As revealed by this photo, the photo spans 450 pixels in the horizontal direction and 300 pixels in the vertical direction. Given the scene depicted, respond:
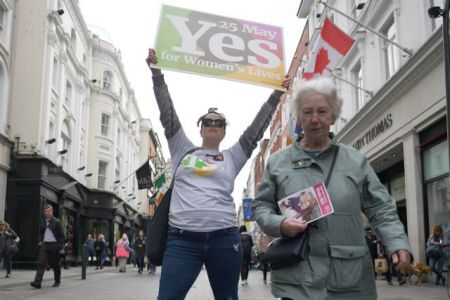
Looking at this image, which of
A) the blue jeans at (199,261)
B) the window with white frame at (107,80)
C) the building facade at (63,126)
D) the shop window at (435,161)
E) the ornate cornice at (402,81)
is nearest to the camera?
the blue jeans at (199,261)

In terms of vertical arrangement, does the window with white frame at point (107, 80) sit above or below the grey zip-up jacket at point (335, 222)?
above

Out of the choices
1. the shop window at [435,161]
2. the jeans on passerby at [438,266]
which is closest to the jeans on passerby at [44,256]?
the jeans on passerby at [438,266]

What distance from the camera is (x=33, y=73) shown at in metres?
24.5

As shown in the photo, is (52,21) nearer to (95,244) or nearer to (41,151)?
(41,151)

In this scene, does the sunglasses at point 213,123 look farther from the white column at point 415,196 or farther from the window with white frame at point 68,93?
the window with white frame at point 68,93

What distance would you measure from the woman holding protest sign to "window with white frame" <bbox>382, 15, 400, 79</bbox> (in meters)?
13.7

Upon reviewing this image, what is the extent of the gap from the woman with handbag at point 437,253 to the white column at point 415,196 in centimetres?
146

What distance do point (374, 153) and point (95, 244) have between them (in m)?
17.8

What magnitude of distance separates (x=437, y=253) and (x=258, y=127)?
9490 millimetres

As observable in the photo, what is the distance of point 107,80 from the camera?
1588 inches

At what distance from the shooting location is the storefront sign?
17250 mm

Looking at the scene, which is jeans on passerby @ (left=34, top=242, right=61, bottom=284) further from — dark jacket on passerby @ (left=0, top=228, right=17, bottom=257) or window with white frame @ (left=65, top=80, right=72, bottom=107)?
window with white frame @ (left=65, top=80, right=72, bottom=107)

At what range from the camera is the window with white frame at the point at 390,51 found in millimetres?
17034

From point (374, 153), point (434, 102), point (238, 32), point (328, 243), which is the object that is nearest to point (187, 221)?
point (328, 243)
